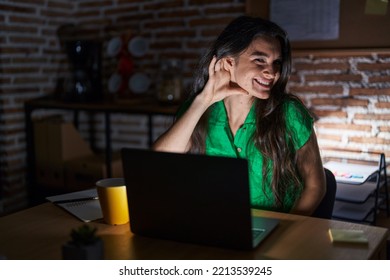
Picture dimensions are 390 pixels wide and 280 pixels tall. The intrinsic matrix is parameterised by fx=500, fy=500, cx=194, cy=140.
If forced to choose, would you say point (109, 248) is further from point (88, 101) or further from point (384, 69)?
point (88, 101)

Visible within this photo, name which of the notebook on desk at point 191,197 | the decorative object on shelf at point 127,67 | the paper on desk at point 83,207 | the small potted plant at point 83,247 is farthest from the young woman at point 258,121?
the decorative object on shelf at point 127,67

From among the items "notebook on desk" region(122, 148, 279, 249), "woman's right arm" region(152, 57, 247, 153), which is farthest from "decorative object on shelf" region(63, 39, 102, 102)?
"notebook on desk" region(122, 148, 279, 249)

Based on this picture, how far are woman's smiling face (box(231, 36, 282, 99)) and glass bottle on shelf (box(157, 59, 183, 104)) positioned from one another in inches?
48.3

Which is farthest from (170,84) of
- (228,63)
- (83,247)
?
(83,247)

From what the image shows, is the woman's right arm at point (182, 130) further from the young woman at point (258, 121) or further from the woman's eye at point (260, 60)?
the woman's eye at point (260, 60)

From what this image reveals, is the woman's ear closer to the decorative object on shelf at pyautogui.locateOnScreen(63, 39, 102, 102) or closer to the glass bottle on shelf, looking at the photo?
the glass bottle on shelf

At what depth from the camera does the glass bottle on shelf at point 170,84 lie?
2865 millimetres

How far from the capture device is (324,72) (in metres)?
2.71

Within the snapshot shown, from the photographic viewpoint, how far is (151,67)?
10.7 feet

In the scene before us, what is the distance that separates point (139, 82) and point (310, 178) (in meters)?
1.88

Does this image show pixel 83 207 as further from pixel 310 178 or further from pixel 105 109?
pixel 105 109

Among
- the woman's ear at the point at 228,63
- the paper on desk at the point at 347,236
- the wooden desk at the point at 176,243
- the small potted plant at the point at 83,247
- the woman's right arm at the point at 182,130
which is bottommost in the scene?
the wooden desk at the point at 176,243

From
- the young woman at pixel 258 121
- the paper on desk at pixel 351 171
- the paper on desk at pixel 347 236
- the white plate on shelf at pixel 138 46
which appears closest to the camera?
the paper on desk at pixel 347 236

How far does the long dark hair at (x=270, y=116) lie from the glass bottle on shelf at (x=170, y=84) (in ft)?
3.68
